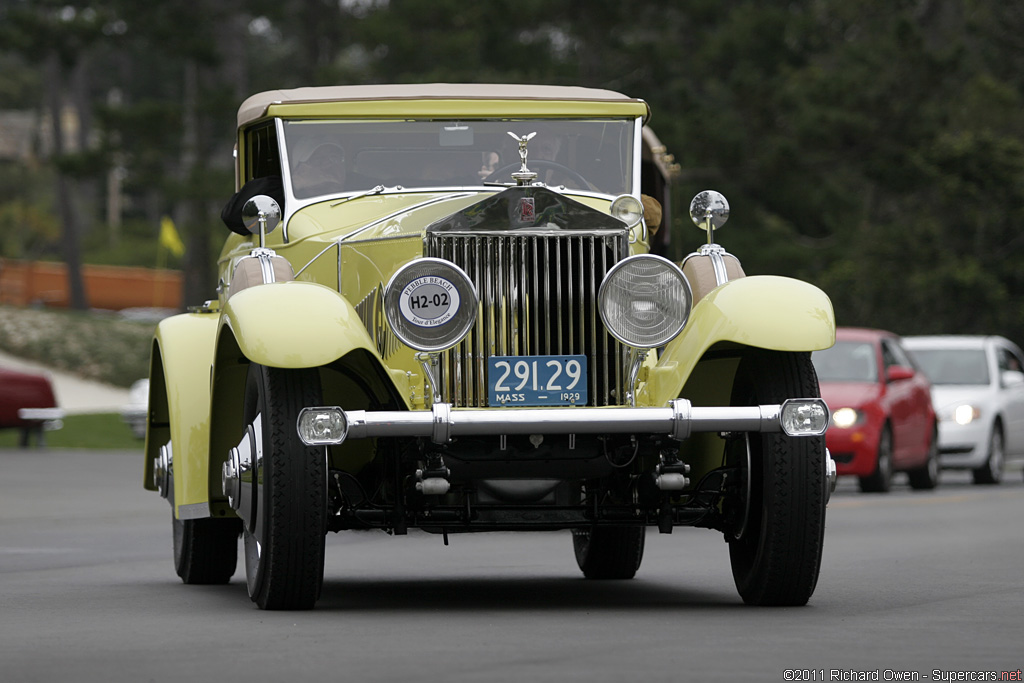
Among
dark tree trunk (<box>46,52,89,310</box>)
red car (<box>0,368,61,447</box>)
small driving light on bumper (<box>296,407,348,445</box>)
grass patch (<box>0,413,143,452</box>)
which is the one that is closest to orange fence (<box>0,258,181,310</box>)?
dark tree trunk (<box>46,52,89,310</box>)

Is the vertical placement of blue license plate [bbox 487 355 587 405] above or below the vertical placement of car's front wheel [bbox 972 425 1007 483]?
above

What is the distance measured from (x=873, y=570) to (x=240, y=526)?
11.6 feet

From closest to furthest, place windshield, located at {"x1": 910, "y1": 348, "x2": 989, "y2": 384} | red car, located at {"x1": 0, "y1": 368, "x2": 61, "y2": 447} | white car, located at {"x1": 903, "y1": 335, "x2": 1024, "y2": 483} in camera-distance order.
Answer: white car, located at {"x1": 903, "y1": 335, "x2": 1024, "y2": 483} < windshield, located at {"x1": 910, "y1": 348, "x2": 989, "y2": 384} < red car, located at {"x1": 0, "y1": 368, "x2": 61, "y2": 447}

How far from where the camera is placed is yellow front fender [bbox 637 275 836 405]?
788 cm

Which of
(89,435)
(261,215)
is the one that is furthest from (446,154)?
(89,435)

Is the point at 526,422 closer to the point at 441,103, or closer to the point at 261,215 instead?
the point at 261,215

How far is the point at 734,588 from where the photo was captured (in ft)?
31.6

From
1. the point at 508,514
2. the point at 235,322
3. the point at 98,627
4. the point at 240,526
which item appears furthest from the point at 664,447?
the point at 240,526

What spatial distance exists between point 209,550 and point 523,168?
3.06 metres

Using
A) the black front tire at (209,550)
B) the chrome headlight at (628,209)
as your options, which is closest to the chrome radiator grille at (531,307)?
the chrome headlight at (628,209)

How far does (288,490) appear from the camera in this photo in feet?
25.3

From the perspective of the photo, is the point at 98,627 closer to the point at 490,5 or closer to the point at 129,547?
the point at 129,547

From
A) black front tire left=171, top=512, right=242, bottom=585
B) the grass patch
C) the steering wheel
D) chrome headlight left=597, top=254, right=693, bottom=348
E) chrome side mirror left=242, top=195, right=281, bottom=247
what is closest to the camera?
chrome headlight left=597, top=254, right=693, bottom=348

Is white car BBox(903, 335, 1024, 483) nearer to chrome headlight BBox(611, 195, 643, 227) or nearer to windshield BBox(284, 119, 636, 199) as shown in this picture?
windshield BBox(284, 119, 636, 199)
